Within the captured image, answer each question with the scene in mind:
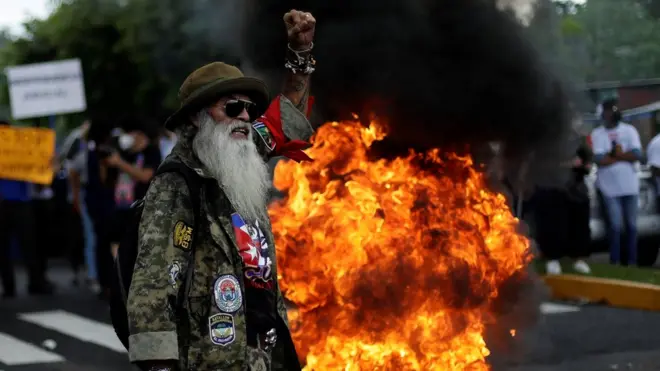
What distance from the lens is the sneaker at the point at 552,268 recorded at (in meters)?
11.9

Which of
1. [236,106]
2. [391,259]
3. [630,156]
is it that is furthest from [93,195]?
[236,106]

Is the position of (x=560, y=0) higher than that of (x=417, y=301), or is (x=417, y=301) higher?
(x=560, y=0)

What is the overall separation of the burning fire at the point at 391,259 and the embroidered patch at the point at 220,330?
5.80 ft

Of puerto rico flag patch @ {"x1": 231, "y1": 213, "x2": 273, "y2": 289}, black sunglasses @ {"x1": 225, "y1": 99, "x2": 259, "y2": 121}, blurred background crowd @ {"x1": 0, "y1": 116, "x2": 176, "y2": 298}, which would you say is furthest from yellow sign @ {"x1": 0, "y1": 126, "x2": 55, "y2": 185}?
puerto rico flag patch @ {"x1": 231, "y1": 213, "x2": 273, "y2": 289}

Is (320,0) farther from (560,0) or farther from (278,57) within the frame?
(560,0)

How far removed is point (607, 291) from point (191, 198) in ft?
25.7

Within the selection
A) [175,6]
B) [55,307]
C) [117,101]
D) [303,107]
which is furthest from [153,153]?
A: [117,101]

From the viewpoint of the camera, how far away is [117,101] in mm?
21078

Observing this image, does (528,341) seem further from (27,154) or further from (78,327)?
(27,154)

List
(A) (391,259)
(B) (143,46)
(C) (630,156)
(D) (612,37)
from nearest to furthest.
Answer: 1. (A) (391,259)
2. (C) (630,156)
3. (D) (612,37)
4. (B) (143,46)

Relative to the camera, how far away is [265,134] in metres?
4.32

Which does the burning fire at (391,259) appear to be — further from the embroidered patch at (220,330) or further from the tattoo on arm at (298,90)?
the embroidered patch at (220,330)

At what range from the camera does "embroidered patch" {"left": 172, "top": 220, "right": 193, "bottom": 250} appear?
12.4 feet

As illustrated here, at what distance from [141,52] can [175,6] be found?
4516mm
